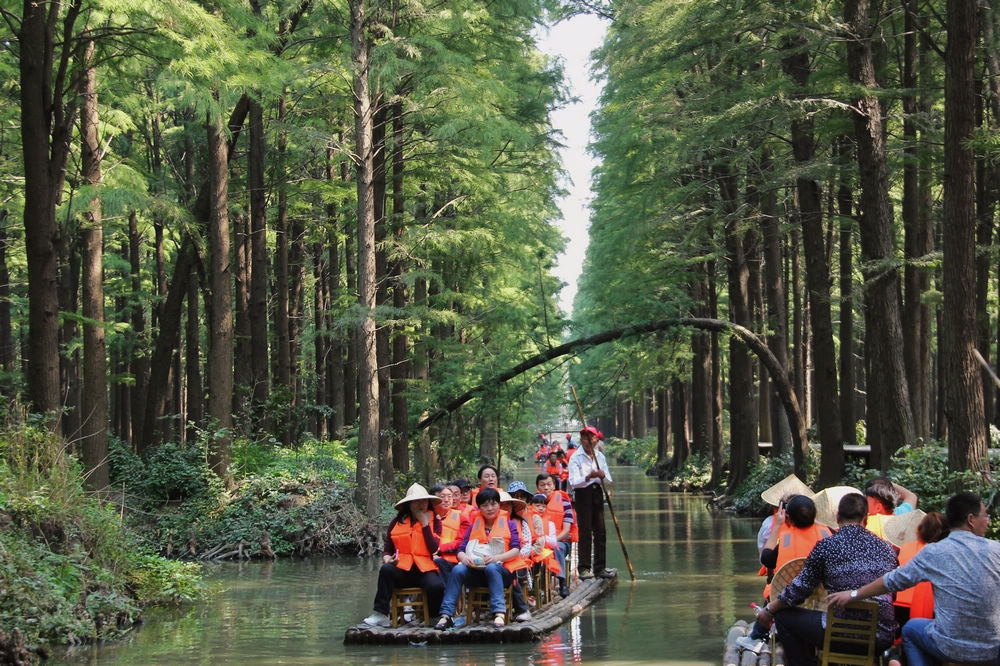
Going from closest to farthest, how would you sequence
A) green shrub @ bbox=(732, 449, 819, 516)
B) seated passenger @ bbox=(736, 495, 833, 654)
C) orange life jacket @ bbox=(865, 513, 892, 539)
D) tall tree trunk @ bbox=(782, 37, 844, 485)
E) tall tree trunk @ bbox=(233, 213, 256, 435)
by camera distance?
seated passenger @ bbox=(736, 495, 833, 654) < orange life jacket @ bbox=(865, 513, 892, 539) < tall tree trunk @ bbox=(782, 37, 844, 485) < tall tree trunk @ bbox=(233, 213, 256, 435) < green shrub @ bbox=(732, 449, 819, 516)

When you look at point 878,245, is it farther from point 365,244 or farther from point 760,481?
point 760,481

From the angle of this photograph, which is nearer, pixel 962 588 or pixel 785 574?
pixel 962 588

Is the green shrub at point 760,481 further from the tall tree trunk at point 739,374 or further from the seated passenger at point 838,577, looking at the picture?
the seated passenger at point 838,577

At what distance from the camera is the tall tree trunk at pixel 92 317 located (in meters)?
18.9

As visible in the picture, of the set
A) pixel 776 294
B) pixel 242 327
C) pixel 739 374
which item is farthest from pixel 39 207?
pixel 739 374

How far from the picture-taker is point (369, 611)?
14398 mm

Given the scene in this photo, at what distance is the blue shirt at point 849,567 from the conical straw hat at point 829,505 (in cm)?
214

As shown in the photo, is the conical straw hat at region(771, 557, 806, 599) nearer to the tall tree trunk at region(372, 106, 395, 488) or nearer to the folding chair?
the folding chair

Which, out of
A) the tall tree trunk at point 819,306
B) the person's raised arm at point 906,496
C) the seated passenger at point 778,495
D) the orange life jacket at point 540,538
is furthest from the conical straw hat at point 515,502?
the tall tree trunk at point 819,306

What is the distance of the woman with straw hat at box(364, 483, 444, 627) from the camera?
12.6 meters

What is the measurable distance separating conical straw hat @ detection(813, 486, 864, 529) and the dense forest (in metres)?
4.45

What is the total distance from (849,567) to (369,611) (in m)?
8.28

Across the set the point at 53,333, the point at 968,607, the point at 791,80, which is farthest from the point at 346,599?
the point at 791,80

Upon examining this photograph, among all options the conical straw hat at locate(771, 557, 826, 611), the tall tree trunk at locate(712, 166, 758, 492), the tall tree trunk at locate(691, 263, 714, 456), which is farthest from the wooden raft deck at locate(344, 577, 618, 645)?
the tall tree trunk at locate(691, 263, 714, 456)
